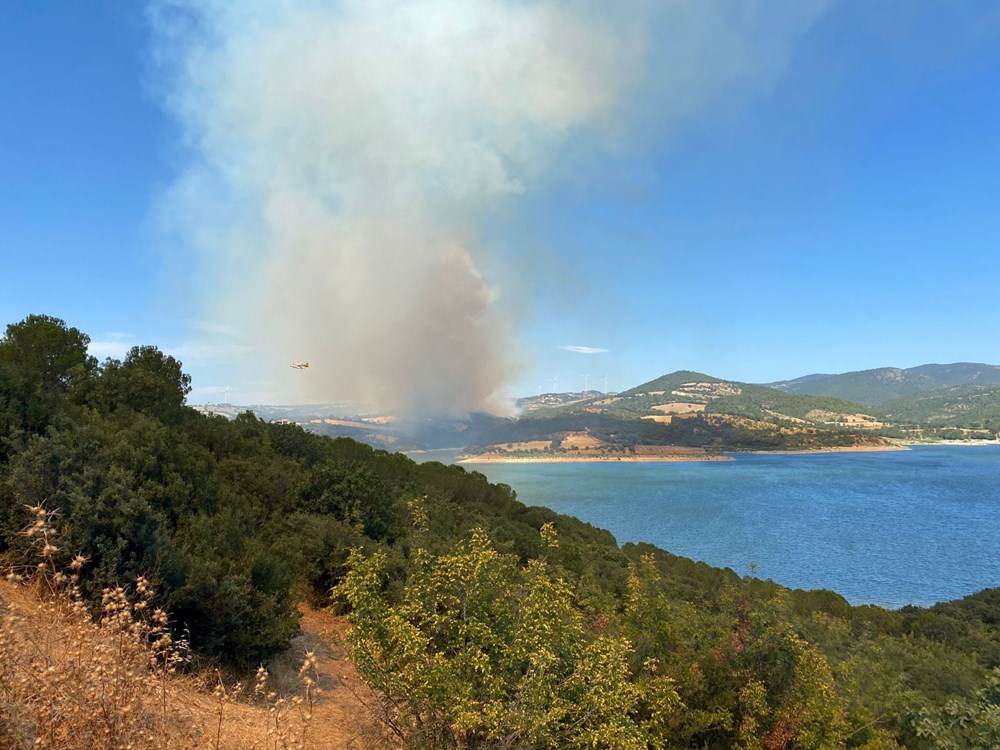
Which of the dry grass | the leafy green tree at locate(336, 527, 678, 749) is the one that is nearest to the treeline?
the leafy green tree at locate(336, 527, 678, 749)

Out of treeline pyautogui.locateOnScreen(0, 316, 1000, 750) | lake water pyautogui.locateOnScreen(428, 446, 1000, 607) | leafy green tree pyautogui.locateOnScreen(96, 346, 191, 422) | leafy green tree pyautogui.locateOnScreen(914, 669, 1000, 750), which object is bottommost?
lake water pyautogui.locateOnScreen(428, 446, 1000, 607)

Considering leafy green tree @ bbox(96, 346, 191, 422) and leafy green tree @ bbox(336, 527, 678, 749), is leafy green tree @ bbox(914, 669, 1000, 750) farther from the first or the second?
leafy green tree @ bbox(96, 346, 191, 422)

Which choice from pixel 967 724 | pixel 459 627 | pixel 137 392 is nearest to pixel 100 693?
pixel 459 627

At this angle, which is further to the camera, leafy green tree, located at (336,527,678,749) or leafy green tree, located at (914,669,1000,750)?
leafy green tree, located at (914,669,1000,750)

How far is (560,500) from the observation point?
329 ft

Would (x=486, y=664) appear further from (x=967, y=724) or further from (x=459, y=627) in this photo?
(x=967, y=724)

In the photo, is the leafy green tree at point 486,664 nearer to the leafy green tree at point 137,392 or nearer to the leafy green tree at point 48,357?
the leafy green tree at point 48,357

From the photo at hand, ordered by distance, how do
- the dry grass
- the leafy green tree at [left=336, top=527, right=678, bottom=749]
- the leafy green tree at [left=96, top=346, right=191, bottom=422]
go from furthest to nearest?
the leafy green tree at [left=96, top=346, right=191, bottom=422] → the leafy green tree at [left=336, top=527, right=678, bottom=749] → the dry grass

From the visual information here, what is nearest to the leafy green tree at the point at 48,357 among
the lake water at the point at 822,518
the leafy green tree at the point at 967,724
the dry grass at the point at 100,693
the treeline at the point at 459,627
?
the treeline at the point at 459,627

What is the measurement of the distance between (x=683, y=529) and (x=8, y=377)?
2954 inches

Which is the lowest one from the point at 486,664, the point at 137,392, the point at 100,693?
the point at 486,664

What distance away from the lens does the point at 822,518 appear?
263 feet

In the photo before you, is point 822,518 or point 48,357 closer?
point 48,357

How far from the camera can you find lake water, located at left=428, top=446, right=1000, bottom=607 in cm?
5288
